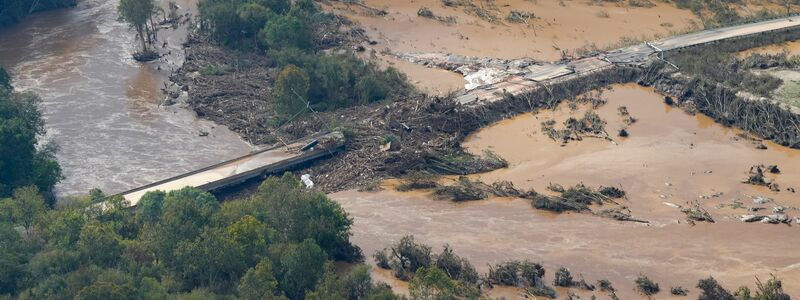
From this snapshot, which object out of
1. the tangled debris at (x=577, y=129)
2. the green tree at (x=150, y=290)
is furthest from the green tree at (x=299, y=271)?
the tangled debris at (x=577, y=129)

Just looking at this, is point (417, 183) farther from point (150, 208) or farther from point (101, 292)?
point (101, 292)

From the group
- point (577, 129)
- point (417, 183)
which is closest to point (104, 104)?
point (417, 183)

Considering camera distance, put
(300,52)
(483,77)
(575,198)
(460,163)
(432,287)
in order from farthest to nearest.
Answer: (300,52) → (483,77) → (460,163) → (575,198) → (432,287)

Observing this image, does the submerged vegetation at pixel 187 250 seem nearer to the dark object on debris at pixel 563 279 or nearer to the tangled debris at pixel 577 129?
the dark object on debris at pixel 563 279

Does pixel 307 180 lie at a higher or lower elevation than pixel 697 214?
lower

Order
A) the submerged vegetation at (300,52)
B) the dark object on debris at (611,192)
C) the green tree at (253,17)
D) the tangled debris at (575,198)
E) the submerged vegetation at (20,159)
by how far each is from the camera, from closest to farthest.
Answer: the tangled debris at (575,198)
the submerged vegetation at (20,159)
the dark object on debris at (611,192)
the submerged vegetation at (300,52)
the green tree at (253,17)

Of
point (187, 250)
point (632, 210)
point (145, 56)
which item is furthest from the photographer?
point (145, 56)

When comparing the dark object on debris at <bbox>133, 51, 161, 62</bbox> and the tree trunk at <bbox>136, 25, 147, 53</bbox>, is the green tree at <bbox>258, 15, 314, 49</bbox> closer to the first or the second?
the dark object on debris at <bbox>133, 51, 161, 62</bbox>

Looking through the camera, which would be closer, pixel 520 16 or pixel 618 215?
pixel 618 215
